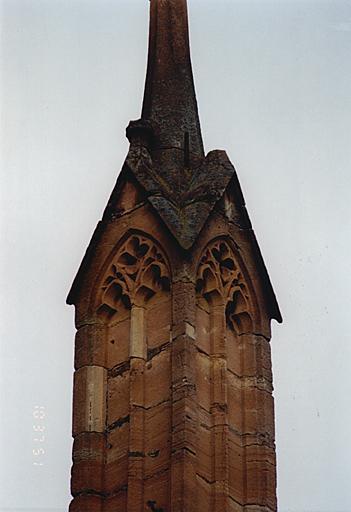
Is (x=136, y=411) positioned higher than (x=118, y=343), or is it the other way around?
(x=118, y=343)

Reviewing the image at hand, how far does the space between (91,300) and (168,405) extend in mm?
2047

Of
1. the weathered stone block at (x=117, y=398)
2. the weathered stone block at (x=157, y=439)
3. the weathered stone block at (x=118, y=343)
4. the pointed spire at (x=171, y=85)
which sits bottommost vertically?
the weathered stone block at (x=157, y=439)

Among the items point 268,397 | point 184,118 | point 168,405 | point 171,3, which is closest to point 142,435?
point 168,405

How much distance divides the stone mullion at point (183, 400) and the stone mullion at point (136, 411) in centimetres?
47

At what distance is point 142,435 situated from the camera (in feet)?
73.7

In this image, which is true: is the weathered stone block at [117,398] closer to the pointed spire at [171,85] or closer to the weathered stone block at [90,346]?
the weathered stone block at [90,346]

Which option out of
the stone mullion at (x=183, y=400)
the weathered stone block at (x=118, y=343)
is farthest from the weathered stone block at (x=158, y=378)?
the weathered stone block at (x=118, y=343)

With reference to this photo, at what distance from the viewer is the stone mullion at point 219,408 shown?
73.0ft

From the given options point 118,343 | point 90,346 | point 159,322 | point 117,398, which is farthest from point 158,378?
point 90,346

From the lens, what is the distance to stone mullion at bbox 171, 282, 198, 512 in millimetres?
21766

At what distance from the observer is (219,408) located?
74.6 ft

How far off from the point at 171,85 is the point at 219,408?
513 cm

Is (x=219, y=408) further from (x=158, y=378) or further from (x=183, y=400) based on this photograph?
(x=158, y=378)

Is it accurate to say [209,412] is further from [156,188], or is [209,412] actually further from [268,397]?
[156,188]
